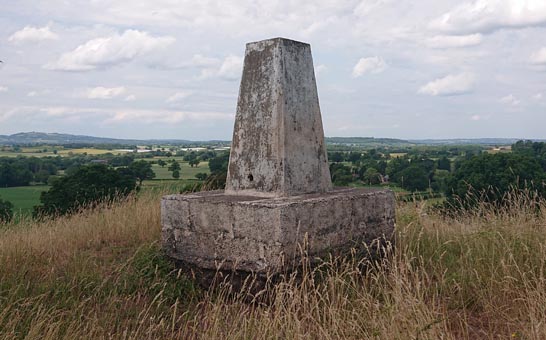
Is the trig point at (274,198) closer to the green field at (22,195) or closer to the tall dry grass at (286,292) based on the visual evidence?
the tall dry grass at (286,292)

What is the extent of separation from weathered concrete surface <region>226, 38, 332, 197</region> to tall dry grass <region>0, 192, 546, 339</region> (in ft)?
3.28

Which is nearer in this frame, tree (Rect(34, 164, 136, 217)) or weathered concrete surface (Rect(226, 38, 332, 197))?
weathered concrete surface (Rect(226, 38, 332, 197))

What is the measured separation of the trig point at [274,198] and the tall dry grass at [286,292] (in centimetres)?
28

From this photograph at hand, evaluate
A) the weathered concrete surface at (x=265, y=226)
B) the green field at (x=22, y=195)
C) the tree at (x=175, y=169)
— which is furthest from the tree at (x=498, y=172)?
the green field at (x=22, y=195)

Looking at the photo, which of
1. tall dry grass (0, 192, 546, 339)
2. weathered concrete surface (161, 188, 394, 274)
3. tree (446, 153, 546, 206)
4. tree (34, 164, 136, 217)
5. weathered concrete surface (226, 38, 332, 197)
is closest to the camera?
tall dry grass (0, 192, 546, 339)

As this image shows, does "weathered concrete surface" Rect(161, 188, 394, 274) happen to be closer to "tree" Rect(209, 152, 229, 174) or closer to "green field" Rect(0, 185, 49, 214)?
"tree" Rect(209, 152, 229, 174)

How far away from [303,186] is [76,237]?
10.9 feet

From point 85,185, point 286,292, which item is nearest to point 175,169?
point 85,185

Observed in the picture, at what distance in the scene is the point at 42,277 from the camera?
4926mm

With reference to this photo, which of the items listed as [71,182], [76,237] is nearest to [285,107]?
[76,237]

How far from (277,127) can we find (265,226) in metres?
1.13

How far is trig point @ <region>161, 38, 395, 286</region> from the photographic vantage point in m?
4.72

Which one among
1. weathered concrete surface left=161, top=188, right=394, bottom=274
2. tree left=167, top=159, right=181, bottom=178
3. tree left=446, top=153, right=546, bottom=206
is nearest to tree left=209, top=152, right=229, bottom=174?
tree left=167, top=159, right=181, bottom=178

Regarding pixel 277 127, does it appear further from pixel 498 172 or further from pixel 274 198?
pixel 498 172
